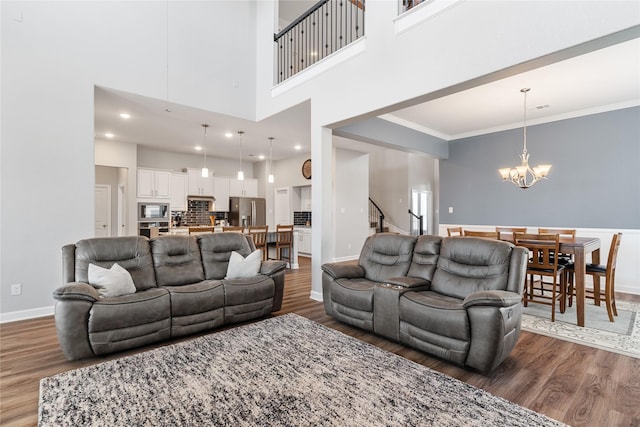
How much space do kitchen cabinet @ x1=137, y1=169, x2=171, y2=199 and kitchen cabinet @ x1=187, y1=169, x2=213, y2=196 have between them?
55 centimetres

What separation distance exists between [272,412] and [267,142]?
6.20 metres

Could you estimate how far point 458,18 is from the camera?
9.73ft

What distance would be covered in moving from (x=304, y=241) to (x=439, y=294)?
227 inches

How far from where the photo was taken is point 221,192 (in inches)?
344

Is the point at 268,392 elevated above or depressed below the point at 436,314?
below

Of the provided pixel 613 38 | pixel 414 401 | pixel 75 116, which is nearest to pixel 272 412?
pixel 414 401

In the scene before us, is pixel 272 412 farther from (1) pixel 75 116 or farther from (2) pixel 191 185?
(2) pixel 191 185

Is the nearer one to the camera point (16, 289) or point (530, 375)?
point (530, 375)

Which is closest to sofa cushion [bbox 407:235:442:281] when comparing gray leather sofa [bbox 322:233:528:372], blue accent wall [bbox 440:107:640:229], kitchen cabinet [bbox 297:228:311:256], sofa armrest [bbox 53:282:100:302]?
gray leather sofa [bbox 322:233:528:372]

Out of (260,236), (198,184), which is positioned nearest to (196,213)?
(198,184)

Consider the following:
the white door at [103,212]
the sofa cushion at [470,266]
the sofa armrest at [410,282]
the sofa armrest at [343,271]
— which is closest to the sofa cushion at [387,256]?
the sofa armrest at [343,271]

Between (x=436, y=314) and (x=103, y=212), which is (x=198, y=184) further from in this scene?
(x=436, y=314)

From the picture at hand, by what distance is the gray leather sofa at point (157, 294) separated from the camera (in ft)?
8.23

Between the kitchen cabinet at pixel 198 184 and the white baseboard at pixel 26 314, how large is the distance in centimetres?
469
